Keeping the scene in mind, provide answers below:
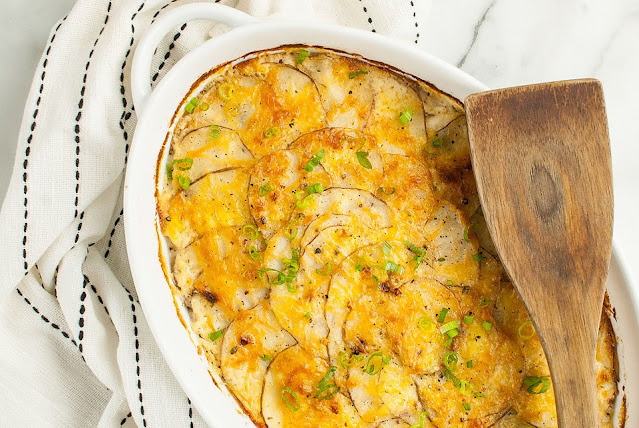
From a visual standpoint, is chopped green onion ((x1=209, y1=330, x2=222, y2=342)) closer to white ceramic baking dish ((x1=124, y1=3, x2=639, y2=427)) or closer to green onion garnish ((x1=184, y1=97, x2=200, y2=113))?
white ceramic baking dish ((x1=124, y1=3, x2=639, y2=427))

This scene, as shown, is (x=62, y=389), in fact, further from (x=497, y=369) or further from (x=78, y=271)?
(x=497, y=369)

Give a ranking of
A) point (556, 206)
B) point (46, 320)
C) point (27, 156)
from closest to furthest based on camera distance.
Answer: point (556, 206), point (27, 156), point (46, 320)

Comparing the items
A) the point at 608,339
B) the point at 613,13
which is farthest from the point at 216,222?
the point at 613,13

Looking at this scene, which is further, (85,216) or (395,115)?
(85,216)

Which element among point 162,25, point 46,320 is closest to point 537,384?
point 162,25

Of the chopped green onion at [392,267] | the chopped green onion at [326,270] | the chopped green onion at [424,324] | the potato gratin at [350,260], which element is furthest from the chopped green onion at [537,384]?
the chopped green onion at [326,270]

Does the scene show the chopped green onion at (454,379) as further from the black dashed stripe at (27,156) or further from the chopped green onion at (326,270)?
the black dashed stripe at (27,156)

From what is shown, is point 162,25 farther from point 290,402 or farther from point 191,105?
point 290,402
